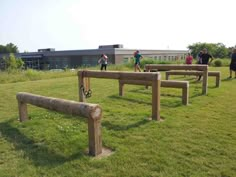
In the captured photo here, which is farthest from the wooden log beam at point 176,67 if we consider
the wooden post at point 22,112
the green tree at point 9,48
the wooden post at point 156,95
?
the green tree at point 9,48

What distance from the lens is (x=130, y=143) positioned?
433 cm

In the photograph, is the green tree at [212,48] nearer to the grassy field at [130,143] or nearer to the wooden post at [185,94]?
the wooden post at [185,94]

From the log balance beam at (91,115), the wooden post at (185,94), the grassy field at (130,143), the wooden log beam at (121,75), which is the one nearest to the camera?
the grassy field at (130,143)

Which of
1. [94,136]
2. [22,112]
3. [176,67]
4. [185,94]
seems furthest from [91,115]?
[176,67]

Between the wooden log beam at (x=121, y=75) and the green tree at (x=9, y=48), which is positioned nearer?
the wooden log beam at (x=121, y=75)

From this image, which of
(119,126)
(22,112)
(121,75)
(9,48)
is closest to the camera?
(119,126)

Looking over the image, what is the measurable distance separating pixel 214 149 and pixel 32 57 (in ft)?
216

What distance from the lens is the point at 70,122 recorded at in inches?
219

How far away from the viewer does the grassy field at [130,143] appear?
3.48 meters

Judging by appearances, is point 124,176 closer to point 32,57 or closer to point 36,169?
point 36,169

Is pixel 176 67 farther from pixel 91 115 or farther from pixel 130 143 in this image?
pixel 91 115

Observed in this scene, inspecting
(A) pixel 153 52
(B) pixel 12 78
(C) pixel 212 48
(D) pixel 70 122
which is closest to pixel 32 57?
(A) pixel 153 52

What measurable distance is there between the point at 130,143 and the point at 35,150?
62.1 inches

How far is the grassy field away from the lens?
137 inches
